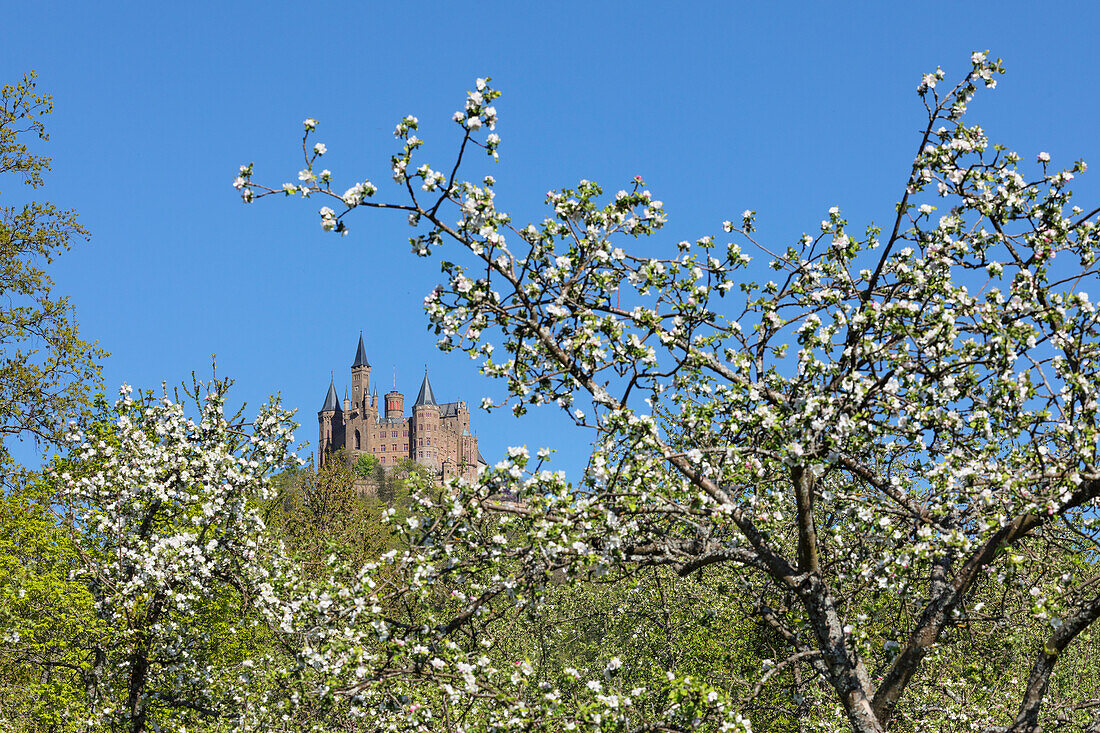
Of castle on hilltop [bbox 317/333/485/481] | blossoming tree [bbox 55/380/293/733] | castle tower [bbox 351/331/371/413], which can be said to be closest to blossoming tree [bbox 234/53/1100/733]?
blossoming tree [bbox 55/380/293/733]

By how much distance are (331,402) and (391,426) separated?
1413 cm

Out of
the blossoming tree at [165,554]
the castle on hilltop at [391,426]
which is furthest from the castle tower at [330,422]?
the blossoming tree at [165,554]

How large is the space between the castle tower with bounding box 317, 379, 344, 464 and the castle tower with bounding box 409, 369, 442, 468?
14.8 meters

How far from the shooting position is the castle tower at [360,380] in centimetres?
16812

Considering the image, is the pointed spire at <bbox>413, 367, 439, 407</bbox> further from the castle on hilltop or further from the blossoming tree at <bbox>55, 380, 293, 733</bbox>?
the blossoming tree at <bbox>55, 380, 293, 733</bbox>

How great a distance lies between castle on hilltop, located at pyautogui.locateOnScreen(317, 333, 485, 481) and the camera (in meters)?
162

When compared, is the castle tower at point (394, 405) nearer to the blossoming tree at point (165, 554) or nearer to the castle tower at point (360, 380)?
the castle tower at point (360, 380)

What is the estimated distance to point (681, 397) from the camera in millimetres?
Result: 9445

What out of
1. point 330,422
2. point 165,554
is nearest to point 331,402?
point 330,422

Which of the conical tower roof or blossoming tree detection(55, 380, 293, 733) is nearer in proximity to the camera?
blossoming tree detection(55, 380, 293, 733)

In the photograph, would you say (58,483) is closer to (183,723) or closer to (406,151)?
(183,723)

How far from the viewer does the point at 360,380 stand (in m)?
169

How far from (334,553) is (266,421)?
32.4ft

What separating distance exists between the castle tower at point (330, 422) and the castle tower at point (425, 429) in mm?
14827
